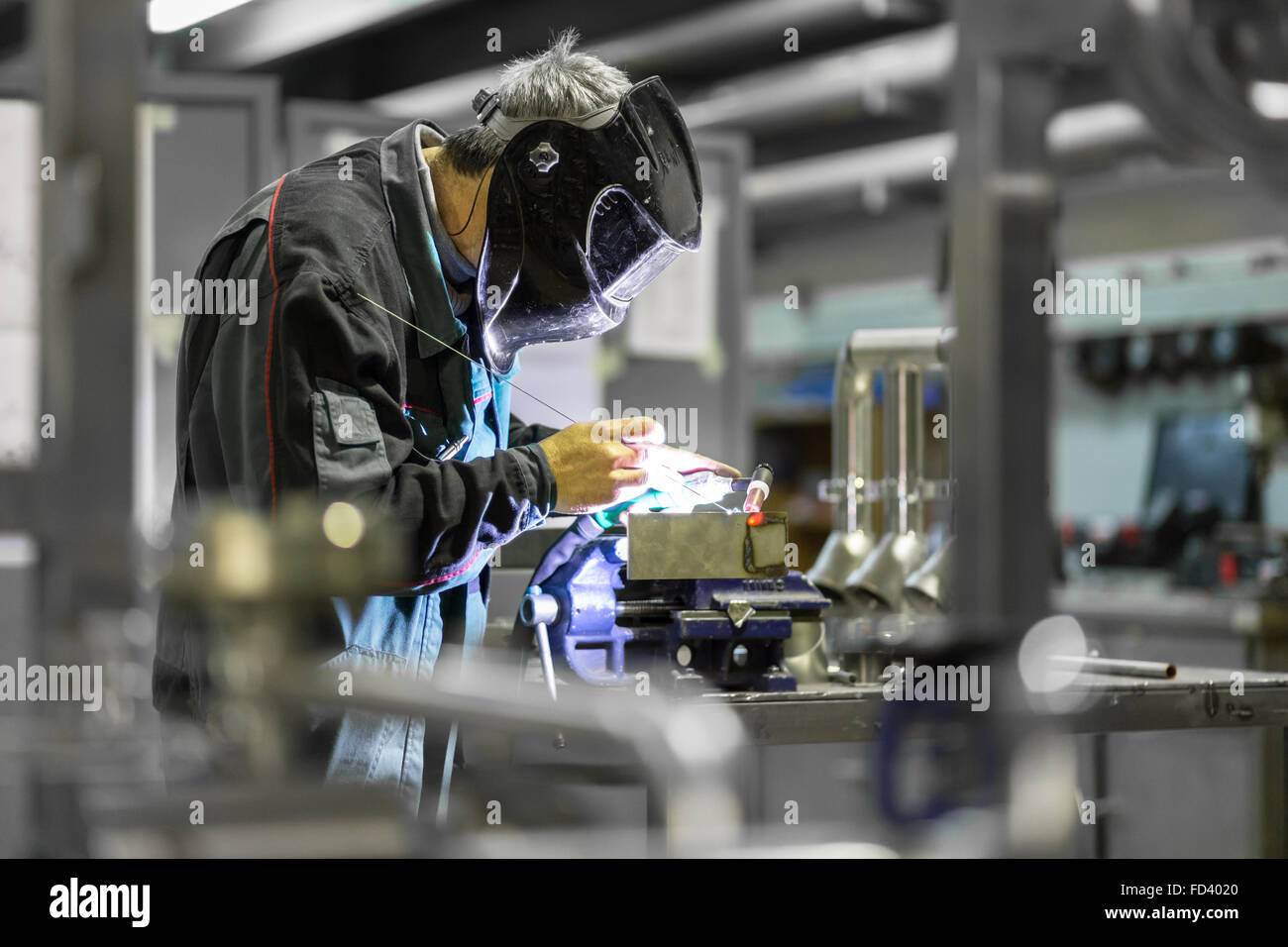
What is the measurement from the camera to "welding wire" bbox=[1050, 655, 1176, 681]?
208 centimetres

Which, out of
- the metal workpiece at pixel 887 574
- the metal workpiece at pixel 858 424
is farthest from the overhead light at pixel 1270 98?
the metal workpiece at pixel 887 574

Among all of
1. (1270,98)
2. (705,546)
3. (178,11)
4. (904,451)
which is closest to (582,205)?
(705,546)

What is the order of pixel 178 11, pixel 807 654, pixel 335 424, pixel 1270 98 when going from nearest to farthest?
pixel 335 424 < pixel 807 654 < pixel 1270 98 < pixel 178 11

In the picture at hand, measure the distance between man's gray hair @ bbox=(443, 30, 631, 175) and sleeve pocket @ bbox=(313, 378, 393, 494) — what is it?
44 centimetres

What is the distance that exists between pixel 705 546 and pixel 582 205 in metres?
0.50

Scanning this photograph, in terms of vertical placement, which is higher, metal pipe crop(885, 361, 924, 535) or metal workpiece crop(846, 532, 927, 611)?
metal pipe crop(885, 361, 924, 535)

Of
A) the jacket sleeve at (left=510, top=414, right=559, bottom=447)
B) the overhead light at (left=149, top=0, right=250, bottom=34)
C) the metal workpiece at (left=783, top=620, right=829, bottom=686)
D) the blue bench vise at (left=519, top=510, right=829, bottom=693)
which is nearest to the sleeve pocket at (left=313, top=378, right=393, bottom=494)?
the blue bench vise at (left=519, top=510, right=829, bottom=693)

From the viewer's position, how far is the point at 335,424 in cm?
154

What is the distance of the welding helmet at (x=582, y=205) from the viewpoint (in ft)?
5.83

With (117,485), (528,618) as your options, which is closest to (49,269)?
(117,485)

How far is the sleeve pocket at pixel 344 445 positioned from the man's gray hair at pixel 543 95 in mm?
436

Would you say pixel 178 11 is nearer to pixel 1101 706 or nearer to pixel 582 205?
pixel 582 205

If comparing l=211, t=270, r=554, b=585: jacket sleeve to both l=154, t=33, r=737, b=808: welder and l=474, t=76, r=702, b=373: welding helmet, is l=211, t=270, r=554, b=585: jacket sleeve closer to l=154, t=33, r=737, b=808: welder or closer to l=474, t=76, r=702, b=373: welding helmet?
l=154, t=33, r=737, b=808: welder
